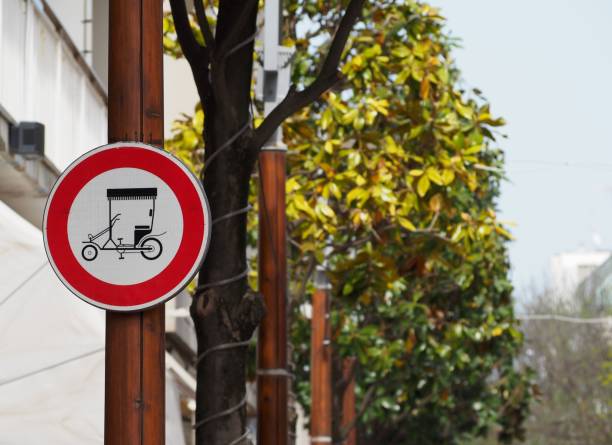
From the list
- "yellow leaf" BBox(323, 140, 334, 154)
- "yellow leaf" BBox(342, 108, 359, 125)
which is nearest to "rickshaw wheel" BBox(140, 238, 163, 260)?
"yellow leaf" BBox(323, 140, 334, 154)

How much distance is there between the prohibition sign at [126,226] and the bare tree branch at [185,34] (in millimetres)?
2044

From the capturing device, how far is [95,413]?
886 centimetres

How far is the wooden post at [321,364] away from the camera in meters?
20.5

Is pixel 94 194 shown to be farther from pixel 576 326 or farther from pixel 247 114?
pixel 576 326

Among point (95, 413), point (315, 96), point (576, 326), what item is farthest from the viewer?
point (576, 326)

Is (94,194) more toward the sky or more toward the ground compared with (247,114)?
more toward the ground

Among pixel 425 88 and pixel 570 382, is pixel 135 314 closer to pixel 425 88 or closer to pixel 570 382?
pixel 425 88

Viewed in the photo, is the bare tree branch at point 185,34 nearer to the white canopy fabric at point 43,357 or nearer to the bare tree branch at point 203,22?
the bare tree branch at point 203,22

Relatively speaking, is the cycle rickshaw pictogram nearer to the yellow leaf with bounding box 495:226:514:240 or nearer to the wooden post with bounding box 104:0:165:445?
the wooden post with bounding box 104:0:165:445

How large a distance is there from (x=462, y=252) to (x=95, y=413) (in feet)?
19.7

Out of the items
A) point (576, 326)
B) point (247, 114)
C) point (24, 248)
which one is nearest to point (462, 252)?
point (24, 248)

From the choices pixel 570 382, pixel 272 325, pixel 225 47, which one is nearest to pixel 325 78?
pixel 225 47

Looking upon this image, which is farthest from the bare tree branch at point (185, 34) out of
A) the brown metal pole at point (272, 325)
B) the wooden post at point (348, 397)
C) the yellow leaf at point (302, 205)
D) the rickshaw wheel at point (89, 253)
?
the wooden post at point (348, 397)

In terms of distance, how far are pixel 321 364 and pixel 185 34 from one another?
45.2 ft
